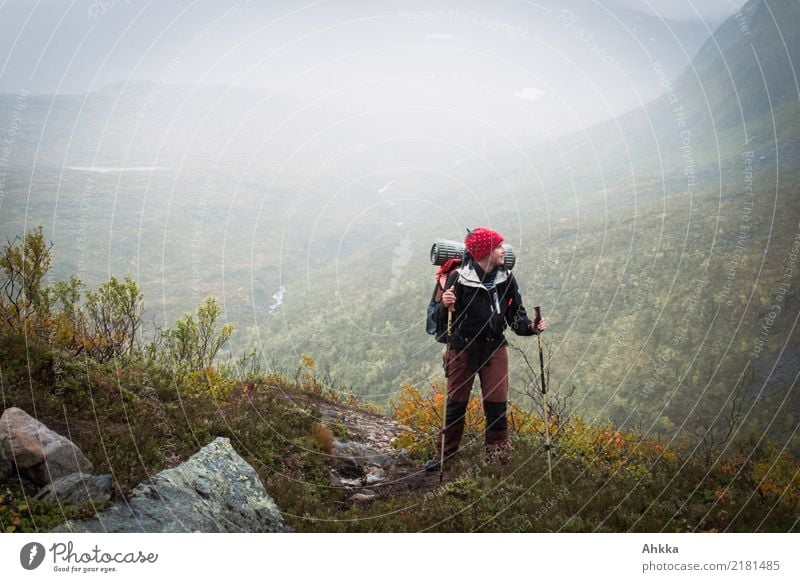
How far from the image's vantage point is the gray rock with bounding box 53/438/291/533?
15.0 feet

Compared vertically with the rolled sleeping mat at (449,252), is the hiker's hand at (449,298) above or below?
below

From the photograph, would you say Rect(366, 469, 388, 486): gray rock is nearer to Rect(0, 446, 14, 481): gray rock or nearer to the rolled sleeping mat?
the rolled sleeping mat

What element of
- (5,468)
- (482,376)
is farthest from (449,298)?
(5,468)

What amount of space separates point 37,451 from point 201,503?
1470 mm

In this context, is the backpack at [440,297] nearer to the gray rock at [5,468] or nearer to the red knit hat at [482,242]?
the red knit hat at [482,242]

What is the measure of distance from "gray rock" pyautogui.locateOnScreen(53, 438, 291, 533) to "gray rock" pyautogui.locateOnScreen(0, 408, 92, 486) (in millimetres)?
523

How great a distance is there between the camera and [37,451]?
15.2ft

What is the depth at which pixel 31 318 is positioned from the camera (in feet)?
25.3

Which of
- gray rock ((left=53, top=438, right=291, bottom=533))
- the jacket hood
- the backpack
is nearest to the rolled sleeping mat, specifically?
the backpack

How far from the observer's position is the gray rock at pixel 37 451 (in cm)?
460

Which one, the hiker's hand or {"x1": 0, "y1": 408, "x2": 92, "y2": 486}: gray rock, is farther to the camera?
the hiker's hand
